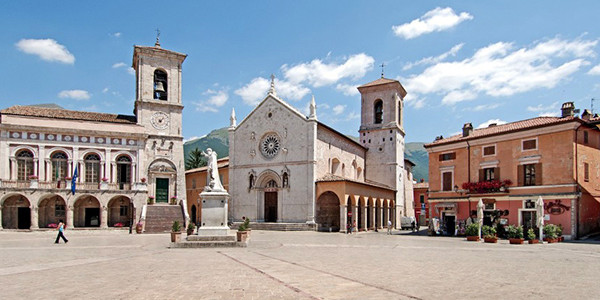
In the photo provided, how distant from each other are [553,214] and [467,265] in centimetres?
1759

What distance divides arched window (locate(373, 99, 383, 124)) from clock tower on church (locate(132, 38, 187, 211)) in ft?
72.8

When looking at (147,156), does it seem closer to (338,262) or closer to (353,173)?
(353,173)

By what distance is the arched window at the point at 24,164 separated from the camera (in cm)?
3669

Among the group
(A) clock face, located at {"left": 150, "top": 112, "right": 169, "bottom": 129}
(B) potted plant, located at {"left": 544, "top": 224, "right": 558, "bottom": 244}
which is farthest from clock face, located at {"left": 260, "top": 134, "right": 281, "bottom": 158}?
(B) potted plant, located at {"left": 544, "top": 224, "right": 558, "bottom": 244}

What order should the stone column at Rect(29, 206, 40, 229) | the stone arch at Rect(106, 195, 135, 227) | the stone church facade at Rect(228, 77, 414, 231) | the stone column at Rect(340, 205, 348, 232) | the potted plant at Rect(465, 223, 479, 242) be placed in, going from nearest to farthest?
the potted plant at Rect(465, 223, 479, 242)
the stone column at Rect(29, 206, 40, 229)
the stone column at Rect(340, 205, 348, 232)
the stone arch at Rect(106, 195, 135, 227)
the stone church facade at Rect(228, 77, 414, 231)

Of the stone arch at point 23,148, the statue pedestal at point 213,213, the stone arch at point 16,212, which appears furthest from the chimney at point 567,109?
the stone arch at point 16,212

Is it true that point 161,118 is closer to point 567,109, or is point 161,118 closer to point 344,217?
point 344,217

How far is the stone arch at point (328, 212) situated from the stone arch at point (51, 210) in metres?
22.1

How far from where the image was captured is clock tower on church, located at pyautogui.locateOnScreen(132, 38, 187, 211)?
4212 cm

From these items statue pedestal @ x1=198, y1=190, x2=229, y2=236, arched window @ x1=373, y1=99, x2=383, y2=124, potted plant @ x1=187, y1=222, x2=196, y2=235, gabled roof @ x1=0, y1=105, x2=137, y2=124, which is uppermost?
arched window @ x1=373, y1=99, x2=383, y2=124

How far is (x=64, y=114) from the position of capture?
3981 cm

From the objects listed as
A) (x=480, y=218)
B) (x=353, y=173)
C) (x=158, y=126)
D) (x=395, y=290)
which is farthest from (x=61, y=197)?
(x=395, y=290)

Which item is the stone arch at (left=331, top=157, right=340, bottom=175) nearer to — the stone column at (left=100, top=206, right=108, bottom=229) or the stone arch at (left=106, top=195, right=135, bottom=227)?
the stone arch at (left=106, top=195, right=135, bottom=227)

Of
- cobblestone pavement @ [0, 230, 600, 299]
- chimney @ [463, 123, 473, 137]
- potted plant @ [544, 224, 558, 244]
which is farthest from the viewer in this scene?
chimney @ [463, 123, 473, 137]
